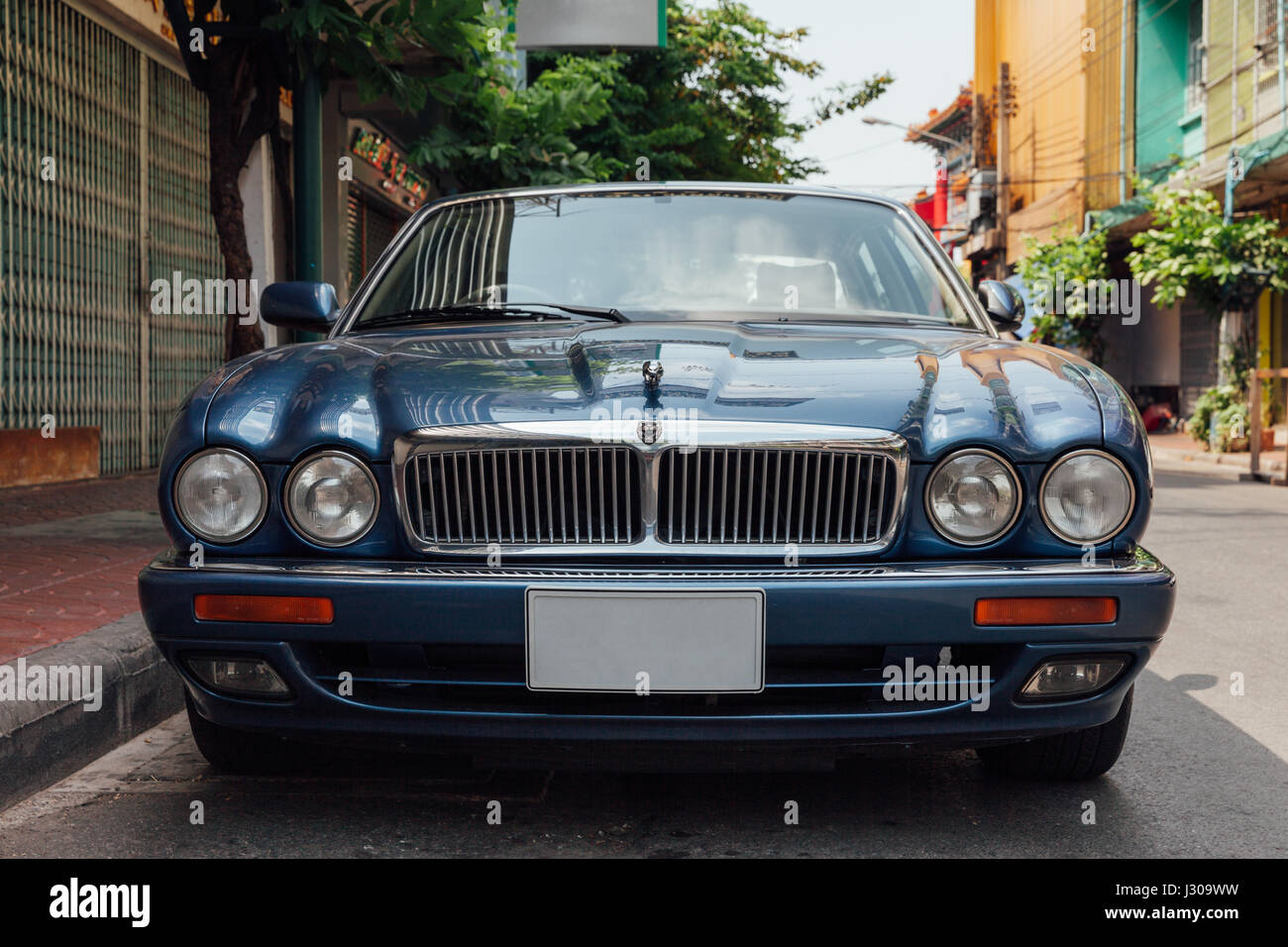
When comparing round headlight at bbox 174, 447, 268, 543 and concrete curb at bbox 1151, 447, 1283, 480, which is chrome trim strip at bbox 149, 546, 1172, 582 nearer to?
round headlight at bbox 174, 447, 268, 543

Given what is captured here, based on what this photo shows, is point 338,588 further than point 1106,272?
No

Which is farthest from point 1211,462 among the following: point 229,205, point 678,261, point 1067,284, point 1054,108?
point 1054,108

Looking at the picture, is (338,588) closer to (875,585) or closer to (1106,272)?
(875,585)

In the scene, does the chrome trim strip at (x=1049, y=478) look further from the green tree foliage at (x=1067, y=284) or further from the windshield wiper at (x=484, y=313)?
the green tree foliage at (x=1067, y=284)

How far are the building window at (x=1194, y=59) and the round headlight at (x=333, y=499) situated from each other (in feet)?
72.2

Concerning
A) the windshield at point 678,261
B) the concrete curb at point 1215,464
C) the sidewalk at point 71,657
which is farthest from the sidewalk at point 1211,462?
the sidewalk at point 71,657

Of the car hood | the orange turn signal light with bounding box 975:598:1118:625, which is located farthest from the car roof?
the orange turn signal light with bounding box 975:598:1118:625

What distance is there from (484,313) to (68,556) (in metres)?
2.78

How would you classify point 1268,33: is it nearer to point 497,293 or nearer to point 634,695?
point 497,293

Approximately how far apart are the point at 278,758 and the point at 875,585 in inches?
55.0

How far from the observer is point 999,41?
34000 millimetres

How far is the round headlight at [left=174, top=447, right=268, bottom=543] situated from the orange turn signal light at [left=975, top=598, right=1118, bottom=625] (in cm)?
136

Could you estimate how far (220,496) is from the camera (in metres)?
2.72
